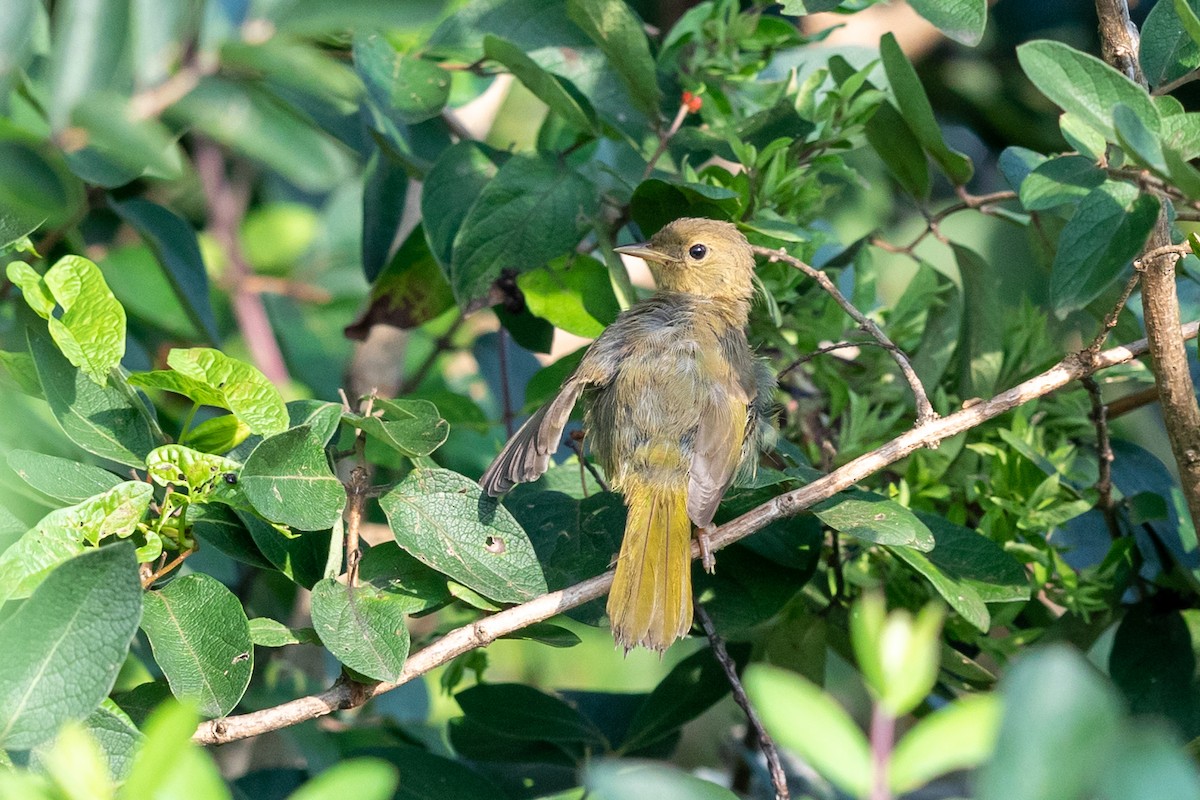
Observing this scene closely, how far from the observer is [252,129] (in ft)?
4.16

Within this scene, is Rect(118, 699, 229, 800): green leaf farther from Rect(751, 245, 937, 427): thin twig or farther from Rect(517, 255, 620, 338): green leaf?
Rect(517, 255, 620, 338): green leaf

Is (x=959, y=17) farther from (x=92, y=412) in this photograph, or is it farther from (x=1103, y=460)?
(x=92, y=412)

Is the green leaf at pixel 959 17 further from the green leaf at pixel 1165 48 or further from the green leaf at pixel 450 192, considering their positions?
the green leaf at pixel 450 192

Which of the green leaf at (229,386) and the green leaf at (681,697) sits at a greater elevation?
the green leaf at (229,386)

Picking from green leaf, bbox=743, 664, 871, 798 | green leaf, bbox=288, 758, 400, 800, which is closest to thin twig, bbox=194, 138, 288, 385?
green leaf, bbox=288, 758, 400, 800

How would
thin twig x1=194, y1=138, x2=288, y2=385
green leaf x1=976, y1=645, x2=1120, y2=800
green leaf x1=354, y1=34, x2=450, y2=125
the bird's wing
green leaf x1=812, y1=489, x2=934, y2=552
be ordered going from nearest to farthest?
green leaf x1=976, y1=645, x2=1120, y2=800 → green leaf x1=812, y1=489, x2=934, y2=552 → the bird's wing → green leaf x1=354, y1=34, x2=450, y2=125 → thin twig x1=194, y1=138, x2=288, y2=385

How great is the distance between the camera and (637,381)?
8.78ft

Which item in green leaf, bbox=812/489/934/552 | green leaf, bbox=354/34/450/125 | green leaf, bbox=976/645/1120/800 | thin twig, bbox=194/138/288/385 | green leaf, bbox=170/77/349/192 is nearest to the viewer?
green leaf, bbox=976/645/1120/800

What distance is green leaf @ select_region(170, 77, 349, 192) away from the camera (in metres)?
1.25

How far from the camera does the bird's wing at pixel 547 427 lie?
206 centimetres

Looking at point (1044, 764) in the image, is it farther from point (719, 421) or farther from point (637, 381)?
point (637, 381)

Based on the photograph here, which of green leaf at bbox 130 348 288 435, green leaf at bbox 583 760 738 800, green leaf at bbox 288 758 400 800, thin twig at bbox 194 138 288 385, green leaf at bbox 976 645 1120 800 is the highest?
green leaf at bbox 976 645 1120 800

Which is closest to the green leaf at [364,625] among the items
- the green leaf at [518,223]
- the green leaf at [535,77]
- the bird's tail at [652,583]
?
the bird's tail at [652,583]

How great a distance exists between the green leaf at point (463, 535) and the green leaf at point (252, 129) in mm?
645
